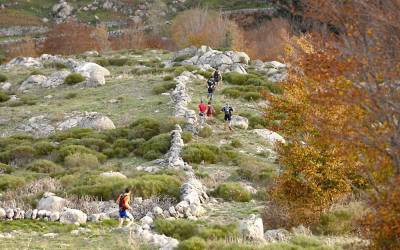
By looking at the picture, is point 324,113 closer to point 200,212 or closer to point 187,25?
point 200,212

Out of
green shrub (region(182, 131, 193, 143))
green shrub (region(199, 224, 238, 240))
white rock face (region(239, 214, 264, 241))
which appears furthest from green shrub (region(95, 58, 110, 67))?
white rock face (region(239, 214, 264, 241))

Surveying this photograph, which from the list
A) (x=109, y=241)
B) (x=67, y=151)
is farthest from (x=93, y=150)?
(x=109, y=241)

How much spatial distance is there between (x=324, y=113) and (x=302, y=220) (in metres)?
3.83

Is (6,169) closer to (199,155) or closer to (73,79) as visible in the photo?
(199,155)

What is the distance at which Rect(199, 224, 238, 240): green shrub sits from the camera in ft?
51.6

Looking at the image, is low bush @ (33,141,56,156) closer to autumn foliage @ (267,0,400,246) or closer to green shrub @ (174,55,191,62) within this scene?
autumn foliage @ (267,0,400,246)

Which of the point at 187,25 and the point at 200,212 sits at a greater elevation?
the point at 200,212

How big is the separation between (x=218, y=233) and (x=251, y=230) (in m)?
1.05

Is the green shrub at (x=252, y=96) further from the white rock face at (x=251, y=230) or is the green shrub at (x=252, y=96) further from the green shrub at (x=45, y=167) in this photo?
the white rock face at (x=251, y=230)

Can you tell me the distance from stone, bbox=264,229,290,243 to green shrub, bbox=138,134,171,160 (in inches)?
464

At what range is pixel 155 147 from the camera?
28500 mm

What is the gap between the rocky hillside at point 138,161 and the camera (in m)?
16.2

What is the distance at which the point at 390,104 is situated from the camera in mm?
10289

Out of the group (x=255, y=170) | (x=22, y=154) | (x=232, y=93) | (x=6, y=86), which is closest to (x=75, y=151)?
(x=22, y=154)
